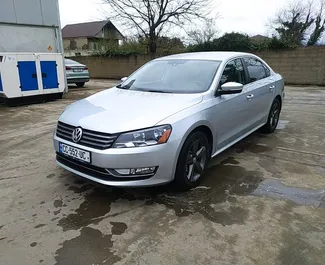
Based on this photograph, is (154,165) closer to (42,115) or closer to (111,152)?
(111,152)

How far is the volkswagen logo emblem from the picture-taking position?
2.76 m

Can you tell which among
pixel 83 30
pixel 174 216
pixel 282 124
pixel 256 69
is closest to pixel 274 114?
pixel 282 124

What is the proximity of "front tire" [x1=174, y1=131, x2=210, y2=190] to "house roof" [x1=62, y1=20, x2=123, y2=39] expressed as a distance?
44.5 metres

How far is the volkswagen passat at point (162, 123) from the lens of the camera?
260 cm

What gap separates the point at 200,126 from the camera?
10.00ft

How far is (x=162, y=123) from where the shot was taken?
265cm

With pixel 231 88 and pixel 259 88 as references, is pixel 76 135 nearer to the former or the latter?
pixel 231 88

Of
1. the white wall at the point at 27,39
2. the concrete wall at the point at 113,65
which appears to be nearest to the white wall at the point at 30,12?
the white wall at the point at 27,39

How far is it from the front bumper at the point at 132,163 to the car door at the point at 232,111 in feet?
3.01

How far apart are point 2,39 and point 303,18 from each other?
26820mm

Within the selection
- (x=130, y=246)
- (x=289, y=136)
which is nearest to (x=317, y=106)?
(x=289, y=136)

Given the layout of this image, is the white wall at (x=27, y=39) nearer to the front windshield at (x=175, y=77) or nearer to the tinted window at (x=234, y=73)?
the front windshield at (x=175, y=77)

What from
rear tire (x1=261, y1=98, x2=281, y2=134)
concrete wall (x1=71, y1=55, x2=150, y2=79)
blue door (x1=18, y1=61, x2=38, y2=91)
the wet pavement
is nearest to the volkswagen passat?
the wet pavement

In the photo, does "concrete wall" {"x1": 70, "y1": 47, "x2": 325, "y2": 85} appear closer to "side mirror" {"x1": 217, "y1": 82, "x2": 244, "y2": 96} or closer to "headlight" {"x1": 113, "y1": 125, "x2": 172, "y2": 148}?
"side mirror" {"x1": 217, "y1": 82, "x2": 244, "y2": 96}
